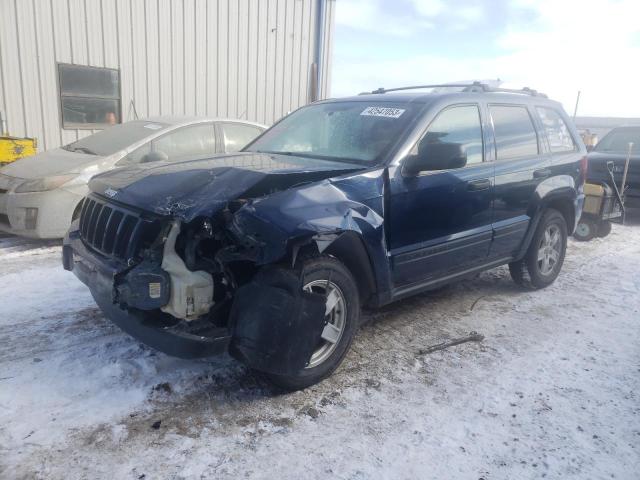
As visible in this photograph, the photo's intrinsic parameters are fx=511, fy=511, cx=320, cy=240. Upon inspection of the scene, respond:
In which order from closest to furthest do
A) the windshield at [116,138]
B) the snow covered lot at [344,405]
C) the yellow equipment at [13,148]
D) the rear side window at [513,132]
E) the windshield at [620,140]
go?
the snow covered lot at [344,405] < the rear side window at [513,132] < the windshield at [116,138] < the yellow equipment at [13,148] < the windshield at [620,140]

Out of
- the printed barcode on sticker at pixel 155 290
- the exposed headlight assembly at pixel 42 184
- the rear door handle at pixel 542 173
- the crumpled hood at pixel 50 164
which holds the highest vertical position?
the rear door handle at pixel 542 173

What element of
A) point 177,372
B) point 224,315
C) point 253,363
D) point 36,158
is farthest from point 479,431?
point 36,158

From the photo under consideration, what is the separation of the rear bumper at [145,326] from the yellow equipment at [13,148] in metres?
4.84

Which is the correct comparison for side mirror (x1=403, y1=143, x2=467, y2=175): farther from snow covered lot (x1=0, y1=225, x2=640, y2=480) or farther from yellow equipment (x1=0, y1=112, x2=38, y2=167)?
yellow equipment (x1=0, y1=112, x2=38, y2=167)

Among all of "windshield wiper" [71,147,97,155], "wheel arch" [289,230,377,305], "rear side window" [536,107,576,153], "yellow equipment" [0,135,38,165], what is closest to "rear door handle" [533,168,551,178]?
"rear side window" [536,107,576,153]

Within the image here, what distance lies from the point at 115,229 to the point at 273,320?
1.17m

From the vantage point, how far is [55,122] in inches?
344

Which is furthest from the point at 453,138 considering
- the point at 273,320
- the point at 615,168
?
the point at 615,168

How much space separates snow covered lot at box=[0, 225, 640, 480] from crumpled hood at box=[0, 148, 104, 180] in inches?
77.3

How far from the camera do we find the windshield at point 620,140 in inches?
395

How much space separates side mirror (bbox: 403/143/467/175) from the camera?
3.46 meters

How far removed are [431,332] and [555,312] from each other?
1.38 meters

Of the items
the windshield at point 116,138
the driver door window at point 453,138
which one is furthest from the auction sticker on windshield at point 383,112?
the windshield at point 116,138

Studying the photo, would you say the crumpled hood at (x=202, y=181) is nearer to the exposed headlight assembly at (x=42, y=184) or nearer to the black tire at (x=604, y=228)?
the exposed headlight assembly at (x=42, y=184)
